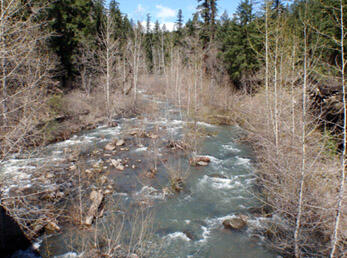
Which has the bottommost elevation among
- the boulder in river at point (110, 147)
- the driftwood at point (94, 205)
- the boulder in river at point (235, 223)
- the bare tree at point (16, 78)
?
the boulder in river at point (235, 223)

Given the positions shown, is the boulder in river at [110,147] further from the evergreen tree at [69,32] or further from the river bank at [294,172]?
the evergreen tree at [69,32]

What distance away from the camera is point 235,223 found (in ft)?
24.7

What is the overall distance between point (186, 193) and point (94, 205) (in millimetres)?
3662

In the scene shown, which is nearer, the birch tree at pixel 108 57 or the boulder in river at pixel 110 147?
the boulder in river at pixel 110 147

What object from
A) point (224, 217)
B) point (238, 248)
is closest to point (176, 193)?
point (224, 217)

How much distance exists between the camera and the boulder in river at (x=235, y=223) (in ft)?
24.4

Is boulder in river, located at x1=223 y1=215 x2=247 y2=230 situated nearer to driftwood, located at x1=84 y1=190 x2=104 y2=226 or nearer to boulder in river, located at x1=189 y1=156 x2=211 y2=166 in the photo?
driftwood, located at x1=84 y1=190 x2=104 y2=226

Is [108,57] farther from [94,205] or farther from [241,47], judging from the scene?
[94,205]

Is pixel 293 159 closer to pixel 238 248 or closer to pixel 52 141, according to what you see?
pixel 238 248

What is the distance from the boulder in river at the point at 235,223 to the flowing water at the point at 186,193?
18 cm

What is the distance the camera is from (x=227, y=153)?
45.4 ft

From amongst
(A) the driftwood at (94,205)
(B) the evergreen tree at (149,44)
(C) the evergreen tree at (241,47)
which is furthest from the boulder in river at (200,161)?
(B) the evergreen tree at (149,44)

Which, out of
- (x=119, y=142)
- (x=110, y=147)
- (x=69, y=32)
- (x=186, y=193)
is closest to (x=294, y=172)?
(x=186, y=193)

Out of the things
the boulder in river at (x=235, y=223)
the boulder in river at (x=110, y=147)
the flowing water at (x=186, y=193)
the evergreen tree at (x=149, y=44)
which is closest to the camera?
the flowing water at (x=186, y=193)
